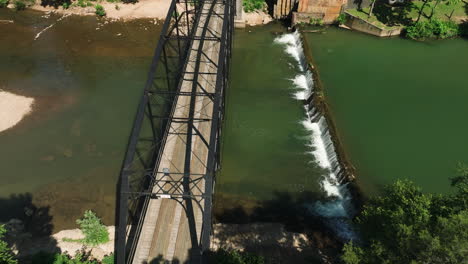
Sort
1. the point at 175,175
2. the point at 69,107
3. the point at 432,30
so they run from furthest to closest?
the point at 432,30
the point at 69,107
the point at 175,175

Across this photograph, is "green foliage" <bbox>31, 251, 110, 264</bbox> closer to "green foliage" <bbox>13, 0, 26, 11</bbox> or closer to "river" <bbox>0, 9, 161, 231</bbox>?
"river" <bbox>0, 9, 161, 231</bbox>

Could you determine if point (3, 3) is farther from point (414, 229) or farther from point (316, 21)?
point (414, 229)

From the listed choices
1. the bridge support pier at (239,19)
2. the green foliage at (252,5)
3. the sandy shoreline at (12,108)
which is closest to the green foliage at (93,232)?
the sandy shoreline at (12,108)

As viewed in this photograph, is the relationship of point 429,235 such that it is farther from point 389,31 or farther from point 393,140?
point 389,31

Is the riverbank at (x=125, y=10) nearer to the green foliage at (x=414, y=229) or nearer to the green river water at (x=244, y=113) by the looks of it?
the green river water at (x=244, y=113)

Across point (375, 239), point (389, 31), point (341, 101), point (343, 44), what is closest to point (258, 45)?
point (343, 44)

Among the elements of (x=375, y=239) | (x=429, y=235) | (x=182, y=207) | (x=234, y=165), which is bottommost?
(x=234, y=165)

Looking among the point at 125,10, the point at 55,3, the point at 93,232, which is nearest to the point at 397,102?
the point at 93,232
